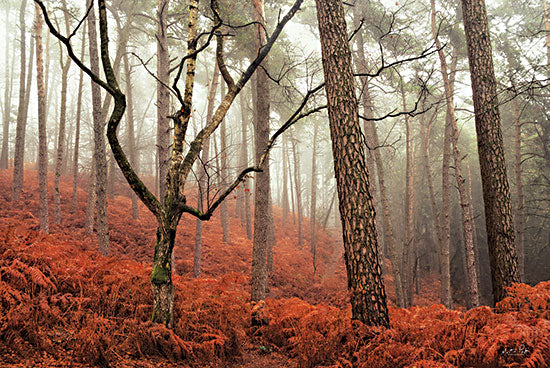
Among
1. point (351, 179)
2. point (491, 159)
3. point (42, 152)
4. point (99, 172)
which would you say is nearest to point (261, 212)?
point (351, 179)

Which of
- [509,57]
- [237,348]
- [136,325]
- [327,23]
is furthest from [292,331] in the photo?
[509,57]

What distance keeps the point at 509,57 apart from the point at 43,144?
17.6 m

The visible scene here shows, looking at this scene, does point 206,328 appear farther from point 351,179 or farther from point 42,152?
point 42,152

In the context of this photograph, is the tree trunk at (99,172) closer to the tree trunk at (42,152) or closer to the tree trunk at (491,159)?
the tree trunk at (42,152)

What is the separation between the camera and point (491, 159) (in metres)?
5.39

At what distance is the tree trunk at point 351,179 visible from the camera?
164 inches

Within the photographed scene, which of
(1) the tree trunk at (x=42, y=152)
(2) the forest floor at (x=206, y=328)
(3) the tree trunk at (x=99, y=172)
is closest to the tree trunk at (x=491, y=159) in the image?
(2) the forest floor at (x=206, y=328)

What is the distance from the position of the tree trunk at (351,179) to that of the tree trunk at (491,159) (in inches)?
93.7

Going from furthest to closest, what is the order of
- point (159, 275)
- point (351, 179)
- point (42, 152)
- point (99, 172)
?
1. point (42, 152)
2. point (99, 172)
3. point (351, 179)
4. point (159, 275)

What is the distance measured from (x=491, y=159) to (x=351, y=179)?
9.20 feet

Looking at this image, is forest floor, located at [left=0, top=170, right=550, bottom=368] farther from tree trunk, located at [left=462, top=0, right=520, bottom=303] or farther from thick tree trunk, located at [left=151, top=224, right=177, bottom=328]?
tree trunk, located at [left=462, top=0, right=520, bottom=303]

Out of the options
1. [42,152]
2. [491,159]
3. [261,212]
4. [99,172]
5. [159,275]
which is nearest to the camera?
[159,275]

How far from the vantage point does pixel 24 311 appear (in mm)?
3535

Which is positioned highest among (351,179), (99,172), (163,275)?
(99,172)
